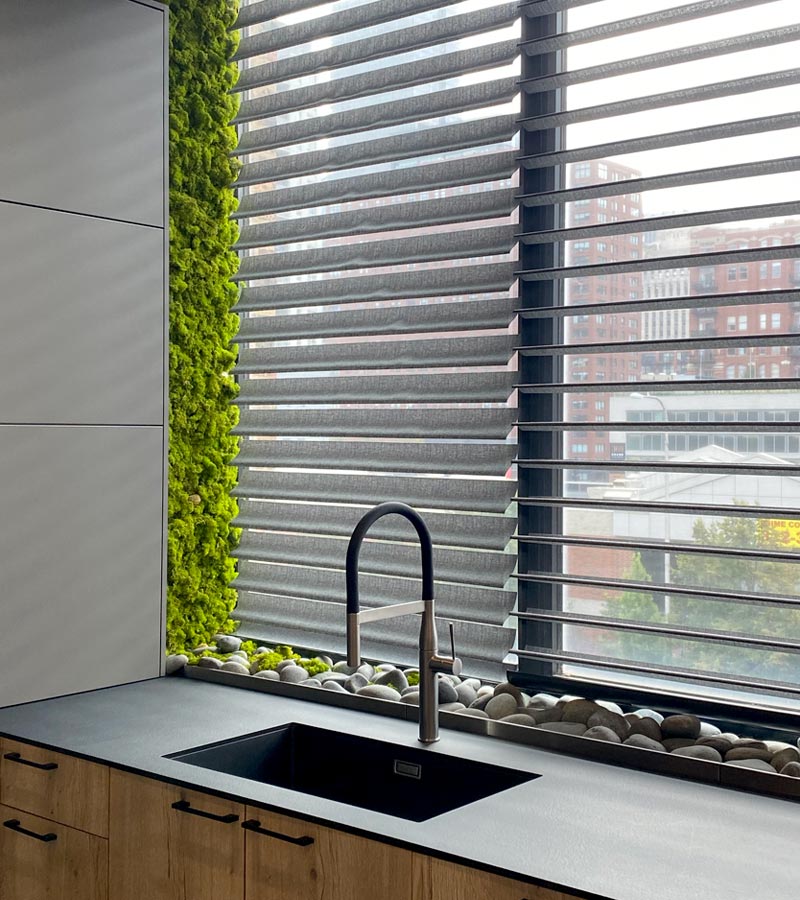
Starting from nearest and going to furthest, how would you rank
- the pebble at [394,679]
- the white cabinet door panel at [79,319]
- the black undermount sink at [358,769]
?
the black undermount sink at [358,769] < the white cabinet door panel at [79,319] < the pebble at [394,679]

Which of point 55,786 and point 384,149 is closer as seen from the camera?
point 55,786

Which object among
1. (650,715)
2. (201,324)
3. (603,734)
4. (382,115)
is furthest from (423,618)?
(382,115)

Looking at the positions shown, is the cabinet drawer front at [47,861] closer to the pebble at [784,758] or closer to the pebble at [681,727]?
the pebble at [681,727]

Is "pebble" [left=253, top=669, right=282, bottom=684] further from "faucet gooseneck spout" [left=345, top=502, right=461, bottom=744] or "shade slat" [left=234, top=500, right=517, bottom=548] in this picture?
"faucet gooseneck spout" [left=345, top=502, right=461, bottom=744]

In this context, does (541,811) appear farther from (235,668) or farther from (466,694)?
(235,668)

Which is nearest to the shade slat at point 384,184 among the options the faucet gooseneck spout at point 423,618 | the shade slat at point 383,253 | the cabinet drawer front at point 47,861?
the shade slat at point 383,253

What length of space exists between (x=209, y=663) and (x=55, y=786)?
683 millimetres

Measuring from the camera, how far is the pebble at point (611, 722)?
2238 mm

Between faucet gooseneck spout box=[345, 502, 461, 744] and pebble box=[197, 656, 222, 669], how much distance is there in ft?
2.43

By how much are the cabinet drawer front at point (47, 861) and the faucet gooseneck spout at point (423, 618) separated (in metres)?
0.67

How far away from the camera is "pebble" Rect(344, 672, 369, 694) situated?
2605 millimetres

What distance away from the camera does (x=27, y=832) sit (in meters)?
2.27

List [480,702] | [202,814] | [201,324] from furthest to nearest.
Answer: [201,324] → [480,702] → [202,814]

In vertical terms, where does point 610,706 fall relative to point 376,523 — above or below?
below
